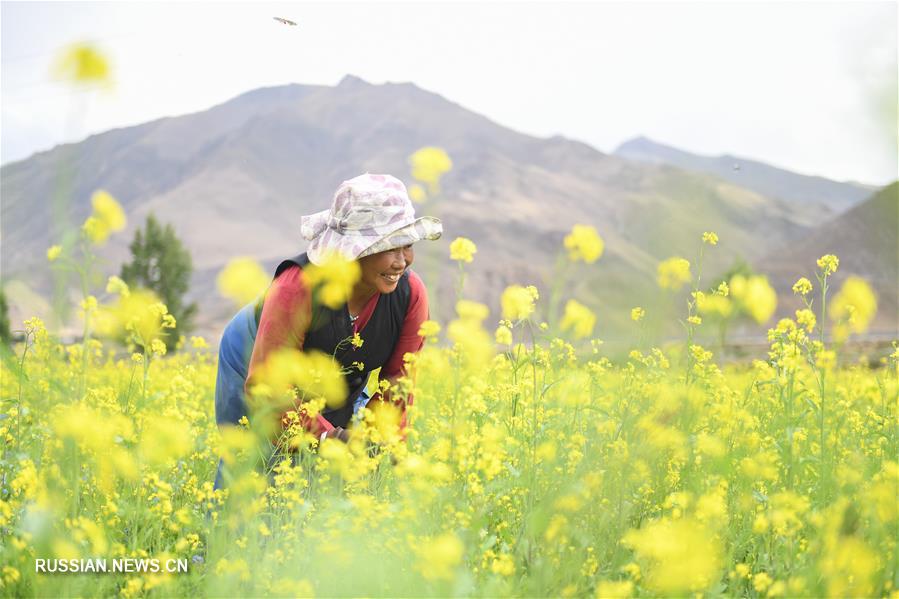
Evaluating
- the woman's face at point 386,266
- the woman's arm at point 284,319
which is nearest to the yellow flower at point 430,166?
the woman's face at point 386,266

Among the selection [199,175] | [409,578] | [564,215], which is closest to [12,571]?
[409,578]

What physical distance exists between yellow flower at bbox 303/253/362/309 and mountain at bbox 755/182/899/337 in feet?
159

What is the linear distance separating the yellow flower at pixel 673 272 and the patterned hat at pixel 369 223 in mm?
769

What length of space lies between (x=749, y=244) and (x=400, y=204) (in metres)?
83.2

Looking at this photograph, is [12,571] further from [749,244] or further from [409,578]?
[749,244]

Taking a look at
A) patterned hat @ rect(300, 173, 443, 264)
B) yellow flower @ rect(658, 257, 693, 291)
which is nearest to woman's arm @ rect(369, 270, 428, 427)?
patterned hat @ rect(300, 173, 443, 264)

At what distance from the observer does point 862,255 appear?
52.4m

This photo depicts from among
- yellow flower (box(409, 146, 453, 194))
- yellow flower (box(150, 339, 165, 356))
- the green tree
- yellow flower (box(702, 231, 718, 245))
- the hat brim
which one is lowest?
the green tree

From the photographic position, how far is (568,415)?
116 inches

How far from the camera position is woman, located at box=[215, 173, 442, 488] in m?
2.68

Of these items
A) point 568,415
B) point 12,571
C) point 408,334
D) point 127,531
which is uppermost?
point 408,334

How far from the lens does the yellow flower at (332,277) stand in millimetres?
2402

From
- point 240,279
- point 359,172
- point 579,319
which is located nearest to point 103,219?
point 240,279

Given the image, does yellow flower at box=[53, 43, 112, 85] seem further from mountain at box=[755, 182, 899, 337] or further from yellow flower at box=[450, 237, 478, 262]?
mountain at box=[755, 182, 899, 337]
